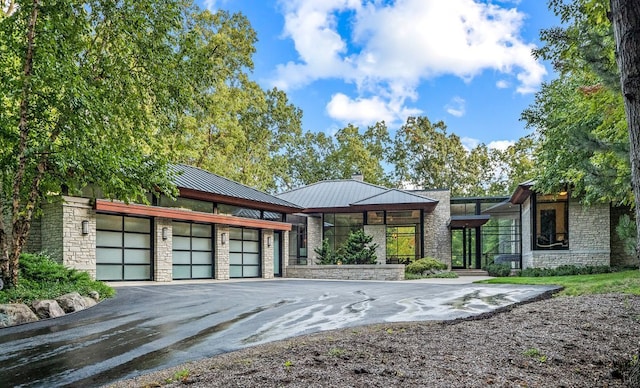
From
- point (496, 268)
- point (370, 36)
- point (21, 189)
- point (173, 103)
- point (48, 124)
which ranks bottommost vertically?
point (496, 268)

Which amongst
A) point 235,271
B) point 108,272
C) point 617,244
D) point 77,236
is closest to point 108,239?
point 108,272

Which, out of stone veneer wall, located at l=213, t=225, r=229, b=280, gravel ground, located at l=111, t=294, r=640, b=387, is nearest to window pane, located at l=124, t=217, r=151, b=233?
stone veneer wall, located at l=213, t=225, r=229, b=280

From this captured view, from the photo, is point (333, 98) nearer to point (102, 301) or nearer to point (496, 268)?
point (496, 268)

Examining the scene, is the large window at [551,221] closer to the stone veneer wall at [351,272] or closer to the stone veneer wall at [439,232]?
the stone veneer wall at [439,232]

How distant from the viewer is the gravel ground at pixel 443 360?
3770 mm

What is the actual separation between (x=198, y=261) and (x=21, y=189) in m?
8.93

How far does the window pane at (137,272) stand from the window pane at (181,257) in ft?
4.30

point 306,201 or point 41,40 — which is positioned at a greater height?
point 41,40

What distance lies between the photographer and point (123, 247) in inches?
627

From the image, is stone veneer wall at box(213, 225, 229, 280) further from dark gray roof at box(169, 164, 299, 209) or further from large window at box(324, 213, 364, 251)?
large window at box(324, 213, 364, 251)

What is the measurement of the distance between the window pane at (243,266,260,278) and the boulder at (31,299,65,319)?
12537 millimetres

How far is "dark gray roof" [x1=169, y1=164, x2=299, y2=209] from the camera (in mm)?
17797

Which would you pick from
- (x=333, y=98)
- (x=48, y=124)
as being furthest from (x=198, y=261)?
(x=333, y=98)

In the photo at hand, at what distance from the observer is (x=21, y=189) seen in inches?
420
